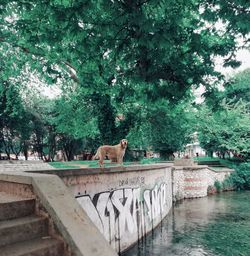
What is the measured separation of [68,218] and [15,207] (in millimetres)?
781

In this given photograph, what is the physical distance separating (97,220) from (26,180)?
4.18m

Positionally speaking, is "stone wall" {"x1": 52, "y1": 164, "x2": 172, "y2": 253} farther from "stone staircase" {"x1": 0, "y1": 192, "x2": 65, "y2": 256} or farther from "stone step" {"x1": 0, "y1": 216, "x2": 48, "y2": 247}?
"stone step" {"x1": 0, "y1": 216, "x2": 48, "y2": 247}

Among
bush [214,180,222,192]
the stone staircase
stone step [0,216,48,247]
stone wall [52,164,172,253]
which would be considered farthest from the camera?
bush [214,180,222,192]

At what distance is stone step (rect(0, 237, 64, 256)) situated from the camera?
11.8ft

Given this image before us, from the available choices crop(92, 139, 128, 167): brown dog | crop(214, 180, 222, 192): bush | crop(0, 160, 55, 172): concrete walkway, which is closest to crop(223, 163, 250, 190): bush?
crop(214, 180, 222, 192): bush

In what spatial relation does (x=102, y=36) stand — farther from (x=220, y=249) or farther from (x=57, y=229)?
(x=220, y=249)

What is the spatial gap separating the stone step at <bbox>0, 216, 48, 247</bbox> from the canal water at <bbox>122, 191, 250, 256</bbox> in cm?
639

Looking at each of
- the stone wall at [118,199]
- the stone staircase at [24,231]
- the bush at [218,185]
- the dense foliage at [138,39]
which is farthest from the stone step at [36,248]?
the bush at [218,185]

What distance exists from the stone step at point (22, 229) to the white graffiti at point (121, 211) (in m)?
3.63

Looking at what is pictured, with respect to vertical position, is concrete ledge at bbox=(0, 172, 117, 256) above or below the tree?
below

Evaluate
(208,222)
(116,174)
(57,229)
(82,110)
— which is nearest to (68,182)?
(116,174)

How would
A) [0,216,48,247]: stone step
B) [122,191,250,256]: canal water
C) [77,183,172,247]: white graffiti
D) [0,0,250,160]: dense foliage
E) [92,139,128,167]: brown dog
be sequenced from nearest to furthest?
[0,216,48,247]: stone step
[0,0,250,160]: dense foliage
[77,183,172,247]: white graffiti
[92,139,128,167]: brown dog
[122,191,250,256]: canal water

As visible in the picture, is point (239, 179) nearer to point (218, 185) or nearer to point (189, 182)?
point (218, 185)

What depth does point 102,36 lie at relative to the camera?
6.62 meters
